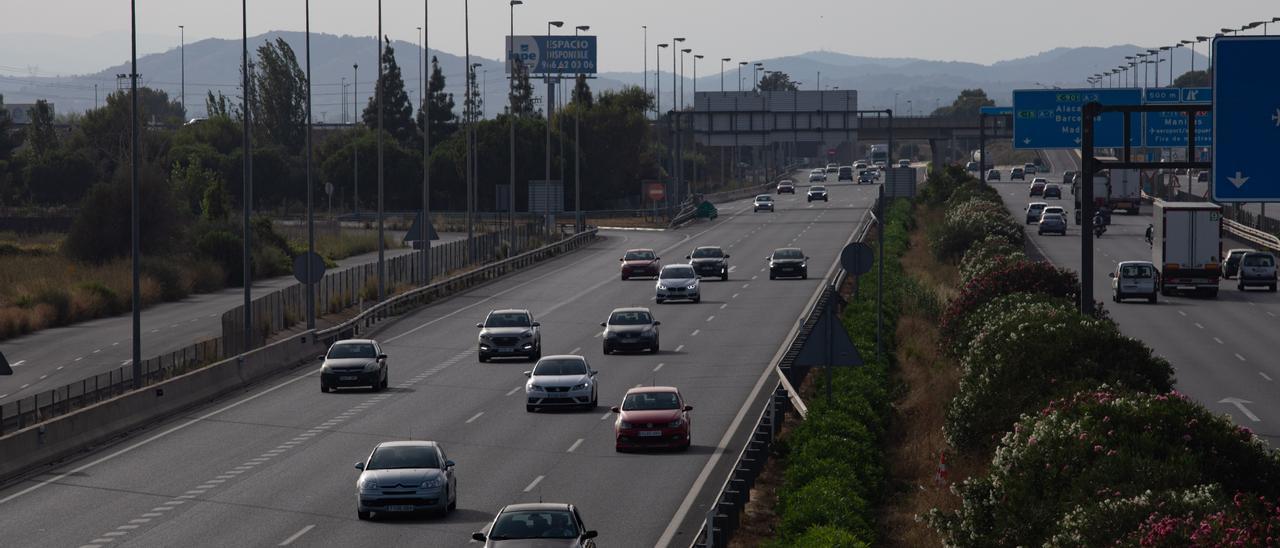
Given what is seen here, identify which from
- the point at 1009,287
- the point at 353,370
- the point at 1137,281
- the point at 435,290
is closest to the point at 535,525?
the point at 353,370

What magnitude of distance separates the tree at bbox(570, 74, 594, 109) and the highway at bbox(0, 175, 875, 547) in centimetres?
9159

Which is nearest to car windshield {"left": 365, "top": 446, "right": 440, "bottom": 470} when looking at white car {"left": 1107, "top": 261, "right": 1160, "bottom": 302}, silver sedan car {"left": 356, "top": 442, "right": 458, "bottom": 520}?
silver sedan car {"left": 356, "top": 442, "right": 458, "bottom": 520}

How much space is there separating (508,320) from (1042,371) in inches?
921

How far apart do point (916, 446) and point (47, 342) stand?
123 ft

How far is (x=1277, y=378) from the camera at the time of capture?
43.7 m

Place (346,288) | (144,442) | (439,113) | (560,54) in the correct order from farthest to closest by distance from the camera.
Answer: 1. (439,113)
2. (560,54)
3. (346,288)
4. (144,442)

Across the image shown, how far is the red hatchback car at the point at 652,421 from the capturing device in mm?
32125

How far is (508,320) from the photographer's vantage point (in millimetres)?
49219

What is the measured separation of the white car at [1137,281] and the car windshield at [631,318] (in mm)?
23278

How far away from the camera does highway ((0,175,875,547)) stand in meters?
25.3

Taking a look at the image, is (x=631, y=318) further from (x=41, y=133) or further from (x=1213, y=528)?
(x=41, y=133)

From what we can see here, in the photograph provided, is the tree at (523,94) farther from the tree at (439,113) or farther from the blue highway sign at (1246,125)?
the blue highway sign at (1246,125)

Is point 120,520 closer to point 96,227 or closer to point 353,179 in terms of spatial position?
point 96,227

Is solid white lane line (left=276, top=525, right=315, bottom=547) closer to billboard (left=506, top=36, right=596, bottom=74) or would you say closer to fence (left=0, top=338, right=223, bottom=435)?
fence (left=0, top=338, right=223, bottom=435)
